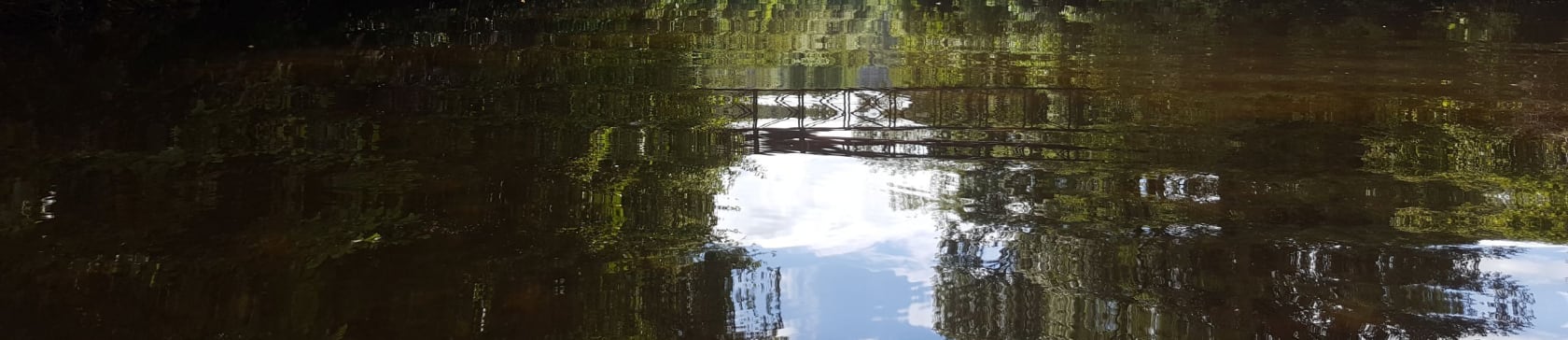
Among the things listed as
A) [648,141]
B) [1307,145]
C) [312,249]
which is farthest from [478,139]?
[1307,145]

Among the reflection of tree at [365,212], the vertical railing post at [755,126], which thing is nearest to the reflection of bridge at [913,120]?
the vertical railing post at [755,126]

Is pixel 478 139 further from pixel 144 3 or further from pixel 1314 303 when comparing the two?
pixel 144 3

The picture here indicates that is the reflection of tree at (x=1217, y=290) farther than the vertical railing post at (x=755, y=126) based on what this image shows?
No

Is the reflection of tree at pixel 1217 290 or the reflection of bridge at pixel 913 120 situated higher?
the reflection of bridge at pixel 913 120

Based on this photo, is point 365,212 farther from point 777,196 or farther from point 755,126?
point 755,126

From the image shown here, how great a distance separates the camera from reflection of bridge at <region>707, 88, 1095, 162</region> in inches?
183

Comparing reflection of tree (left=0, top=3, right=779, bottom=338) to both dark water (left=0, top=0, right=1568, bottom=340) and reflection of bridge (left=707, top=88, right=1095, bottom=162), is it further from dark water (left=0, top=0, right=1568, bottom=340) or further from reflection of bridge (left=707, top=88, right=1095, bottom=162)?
reflection of bridge (left=707, top=88, right=1095, bottom=162)

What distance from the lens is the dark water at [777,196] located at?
2.86 m

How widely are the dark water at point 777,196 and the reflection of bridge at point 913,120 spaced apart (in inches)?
1.3

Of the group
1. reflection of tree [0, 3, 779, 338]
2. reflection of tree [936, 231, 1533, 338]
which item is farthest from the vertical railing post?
reflection of tree [936, 231, 1533, 338]

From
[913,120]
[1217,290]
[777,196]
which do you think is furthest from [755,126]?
[1217,290]

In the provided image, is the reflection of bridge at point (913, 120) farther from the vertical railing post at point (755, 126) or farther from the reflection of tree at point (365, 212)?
the reflection of tree at point (365, 212)

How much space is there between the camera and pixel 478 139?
4730mm

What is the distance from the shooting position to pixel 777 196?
3941 mm
